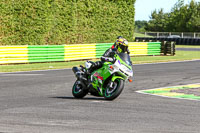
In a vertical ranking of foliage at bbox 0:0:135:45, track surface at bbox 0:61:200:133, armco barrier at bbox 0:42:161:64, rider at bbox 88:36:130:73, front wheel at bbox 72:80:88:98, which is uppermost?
foliage at bbox 0:0:135:45

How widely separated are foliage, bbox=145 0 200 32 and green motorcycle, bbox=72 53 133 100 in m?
79.9

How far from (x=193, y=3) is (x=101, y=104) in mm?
86570

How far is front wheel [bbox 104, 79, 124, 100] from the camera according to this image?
398 inches

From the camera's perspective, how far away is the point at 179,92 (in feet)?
41.5

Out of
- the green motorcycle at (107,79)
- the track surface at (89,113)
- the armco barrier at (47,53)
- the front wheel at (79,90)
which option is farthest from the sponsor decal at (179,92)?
the armco barrier at (47,53)

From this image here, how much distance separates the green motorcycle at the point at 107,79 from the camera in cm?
1011

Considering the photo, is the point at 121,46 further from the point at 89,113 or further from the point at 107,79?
the point at 89,113

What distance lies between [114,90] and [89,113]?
1660 millimetres

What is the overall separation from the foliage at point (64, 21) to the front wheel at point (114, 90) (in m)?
16.7

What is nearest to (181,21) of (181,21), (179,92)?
(181,21)

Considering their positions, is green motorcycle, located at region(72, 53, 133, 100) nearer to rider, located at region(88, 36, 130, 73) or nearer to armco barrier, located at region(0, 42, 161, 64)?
rider, located at region(88, 36, 130, 73)

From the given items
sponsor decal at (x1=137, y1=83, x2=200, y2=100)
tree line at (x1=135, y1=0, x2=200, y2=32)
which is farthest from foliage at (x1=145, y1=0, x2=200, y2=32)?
sponsor decal at (x1=137, y1=83, x2=200, y2=100)

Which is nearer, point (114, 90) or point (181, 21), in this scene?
point (114, 90)

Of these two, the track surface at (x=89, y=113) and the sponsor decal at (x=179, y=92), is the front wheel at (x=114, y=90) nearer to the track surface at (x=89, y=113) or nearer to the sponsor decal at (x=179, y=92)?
the track surface at (x=89, y=113)
